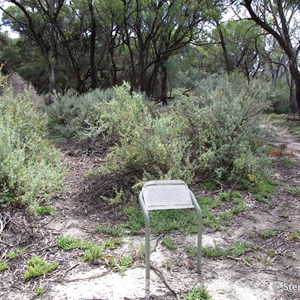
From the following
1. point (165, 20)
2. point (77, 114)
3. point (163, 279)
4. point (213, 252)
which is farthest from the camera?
point (165, 20)

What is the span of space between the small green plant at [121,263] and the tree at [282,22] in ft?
28.8

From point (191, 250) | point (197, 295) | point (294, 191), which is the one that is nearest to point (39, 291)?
point (197, 295)

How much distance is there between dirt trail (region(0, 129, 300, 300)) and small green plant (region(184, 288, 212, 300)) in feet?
0.18

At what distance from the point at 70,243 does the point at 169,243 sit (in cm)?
98

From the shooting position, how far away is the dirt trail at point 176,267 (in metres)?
2.63

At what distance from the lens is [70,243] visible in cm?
334

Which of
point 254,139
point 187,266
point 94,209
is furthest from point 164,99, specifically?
point 187,266

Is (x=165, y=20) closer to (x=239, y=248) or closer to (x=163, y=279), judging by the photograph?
→ (x=239, y=248)

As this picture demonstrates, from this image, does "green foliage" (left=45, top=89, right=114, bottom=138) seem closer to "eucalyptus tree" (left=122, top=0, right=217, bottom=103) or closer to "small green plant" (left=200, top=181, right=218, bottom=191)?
"small green plant" (left=200, top=181, right=218, bottom=191)

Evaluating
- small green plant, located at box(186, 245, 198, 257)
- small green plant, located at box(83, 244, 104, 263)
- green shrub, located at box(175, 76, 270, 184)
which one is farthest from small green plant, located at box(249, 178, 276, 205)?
small green plant, located at box(83, 244, 104, 263)

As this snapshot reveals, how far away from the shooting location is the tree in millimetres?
9920

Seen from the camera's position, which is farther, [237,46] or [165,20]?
[237,46]

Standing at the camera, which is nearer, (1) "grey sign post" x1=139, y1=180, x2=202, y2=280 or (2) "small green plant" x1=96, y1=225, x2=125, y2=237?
(1) "grey sign post" x1=139, y1=180, x2=202, y2=280

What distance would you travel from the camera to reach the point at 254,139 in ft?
19.1
